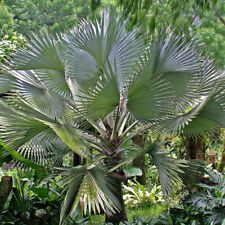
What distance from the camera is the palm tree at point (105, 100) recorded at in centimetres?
346

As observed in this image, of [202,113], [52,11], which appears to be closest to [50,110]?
[202,113]

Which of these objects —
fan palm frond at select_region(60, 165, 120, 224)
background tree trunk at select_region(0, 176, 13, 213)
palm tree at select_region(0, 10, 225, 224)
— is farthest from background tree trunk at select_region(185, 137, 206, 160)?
background tree trunk at select_region(0, 176, 13, 213)

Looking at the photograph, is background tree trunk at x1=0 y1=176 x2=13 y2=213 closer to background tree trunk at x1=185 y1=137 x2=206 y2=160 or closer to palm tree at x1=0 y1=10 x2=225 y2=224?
palm tree at x1=0 y1=10 x2=225 y2=224

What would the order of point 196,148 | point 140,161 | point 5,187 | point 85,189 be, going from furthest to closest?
point 140,161, point 196,148, point 5,187, point 85,189

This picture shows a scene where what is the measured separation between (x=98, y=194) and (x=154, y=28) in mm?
2262

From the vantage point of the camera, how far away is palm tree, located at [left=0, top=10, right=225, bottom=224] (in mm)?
3459

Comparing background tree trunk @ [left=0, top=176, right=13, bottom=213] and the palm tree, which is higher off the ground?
the palm tree

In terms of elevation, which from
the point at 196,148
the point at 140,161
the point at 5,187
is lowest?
the point at 5,187

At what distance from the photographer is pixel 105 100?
3438 millimetres

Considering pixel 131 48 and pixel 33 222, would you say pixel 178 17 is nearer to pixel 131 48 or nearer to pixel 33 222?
pixel 131 48

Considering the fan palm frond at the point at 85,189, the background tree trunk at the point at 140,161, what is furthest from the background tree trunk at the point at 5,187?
the background tree trunk at the point at 140,161

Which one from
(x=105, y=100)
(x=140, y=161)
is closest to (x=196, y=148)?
(x=105, y=100)

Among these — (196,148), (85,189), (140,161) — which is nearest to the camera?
(85,189)

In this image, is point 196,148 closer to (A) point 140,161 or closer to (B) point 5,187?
(A) point 140,161
